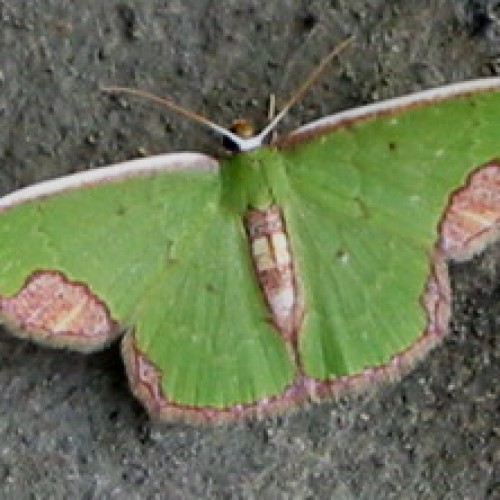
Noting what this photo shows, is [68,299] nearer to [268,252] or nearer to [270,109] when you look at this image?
[268,252]

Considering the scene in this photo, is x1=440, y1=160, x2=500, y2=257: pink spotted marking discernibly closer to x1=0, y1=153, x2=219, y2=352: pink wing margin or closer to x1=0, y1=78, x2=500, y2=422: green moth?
x1=0, y1=78, x2=500, y2=422: green moth

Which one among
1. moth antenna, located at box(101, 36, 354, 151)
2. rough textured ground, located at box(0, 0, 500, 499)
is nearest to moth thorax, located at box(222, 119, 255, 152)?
moth antenna, located at box(101, 36, 354, 151)

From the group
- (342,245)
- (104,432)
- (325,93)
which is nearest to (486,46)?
(325,93)

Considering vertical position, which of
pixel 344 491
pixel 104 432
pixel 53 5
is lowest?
pixel 344 491

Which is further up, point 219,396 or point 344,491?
point 219,396

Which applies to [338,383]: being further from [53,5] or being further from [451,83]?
[53,5]

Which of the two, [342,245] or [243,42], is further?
[243,42]

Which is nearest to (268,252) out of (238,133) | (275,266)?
(275,266)

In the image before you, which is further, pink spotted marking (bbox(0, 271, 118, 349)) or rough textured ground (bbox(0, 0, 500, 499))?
rough textured ground (bbox(0, 0, 500, 499))
